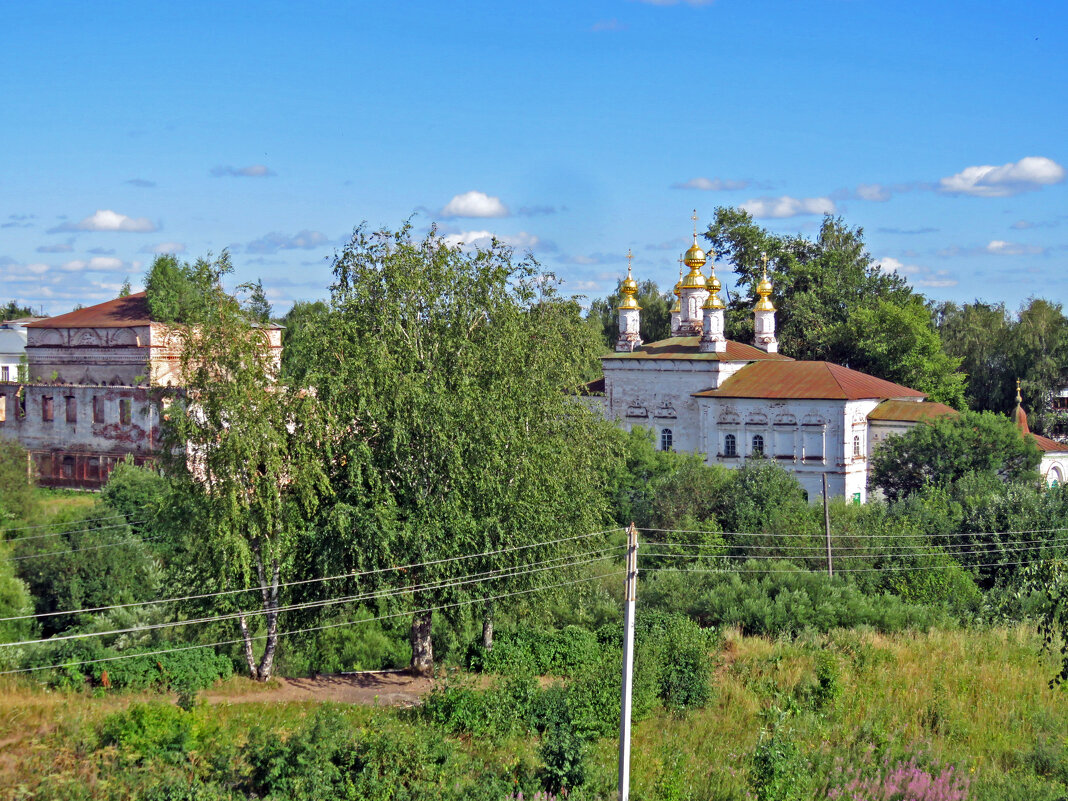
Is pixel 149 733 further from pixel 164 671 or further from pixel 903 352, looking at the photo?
pixel 903 352

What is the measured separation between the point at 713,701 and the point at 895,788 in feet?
13.4

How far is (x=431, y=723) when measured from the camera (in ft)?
51.0

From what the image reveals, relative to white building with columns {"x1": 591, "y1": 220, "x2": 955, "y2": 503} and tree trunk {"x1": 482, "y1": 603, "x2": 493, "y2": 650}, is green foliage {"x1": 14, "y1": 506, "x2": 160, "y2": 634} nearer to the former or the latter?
tree trunk {"x1": 482, "y1": 603, "x2": 493, "y2": 650}

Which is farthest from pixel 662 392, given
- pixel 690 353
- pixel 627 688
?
pixel 627 688

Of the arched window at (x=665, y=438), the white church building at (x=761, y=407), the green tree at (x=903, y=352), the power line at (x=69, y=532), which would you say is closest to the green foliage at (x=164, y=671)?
the power line at (x=69, y=532)

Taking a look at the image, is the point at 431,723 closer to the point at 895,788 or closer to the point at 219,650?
the point at 219,650

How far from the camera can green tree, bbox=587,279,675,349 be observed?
76219mm

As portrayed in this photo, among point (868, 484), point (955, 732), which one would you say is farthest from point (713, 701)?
point (868, 484)

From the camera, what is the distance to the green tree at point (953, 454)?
116 ft

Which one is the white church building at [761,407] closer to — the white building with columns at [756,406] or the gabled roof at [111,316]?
the white building with columns at [756,406]

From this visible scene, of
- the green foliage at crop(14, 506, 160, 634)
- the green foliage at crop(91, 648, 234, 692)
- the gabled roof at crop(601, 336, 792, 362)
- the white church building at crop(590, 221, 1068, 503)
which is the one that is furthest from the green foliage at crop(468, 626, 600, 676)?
the gabled roof at crop(601, 336, 792, 362)

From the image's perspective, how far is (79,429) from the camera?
39.8m

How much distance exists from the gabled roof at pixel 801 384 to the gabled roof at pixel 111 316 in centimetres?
2243

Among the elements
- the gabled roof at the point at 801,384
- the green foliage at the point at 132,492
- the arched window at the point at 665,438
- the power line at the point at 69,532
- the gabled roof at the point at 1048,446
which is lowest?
the power line at the point at 69,532
